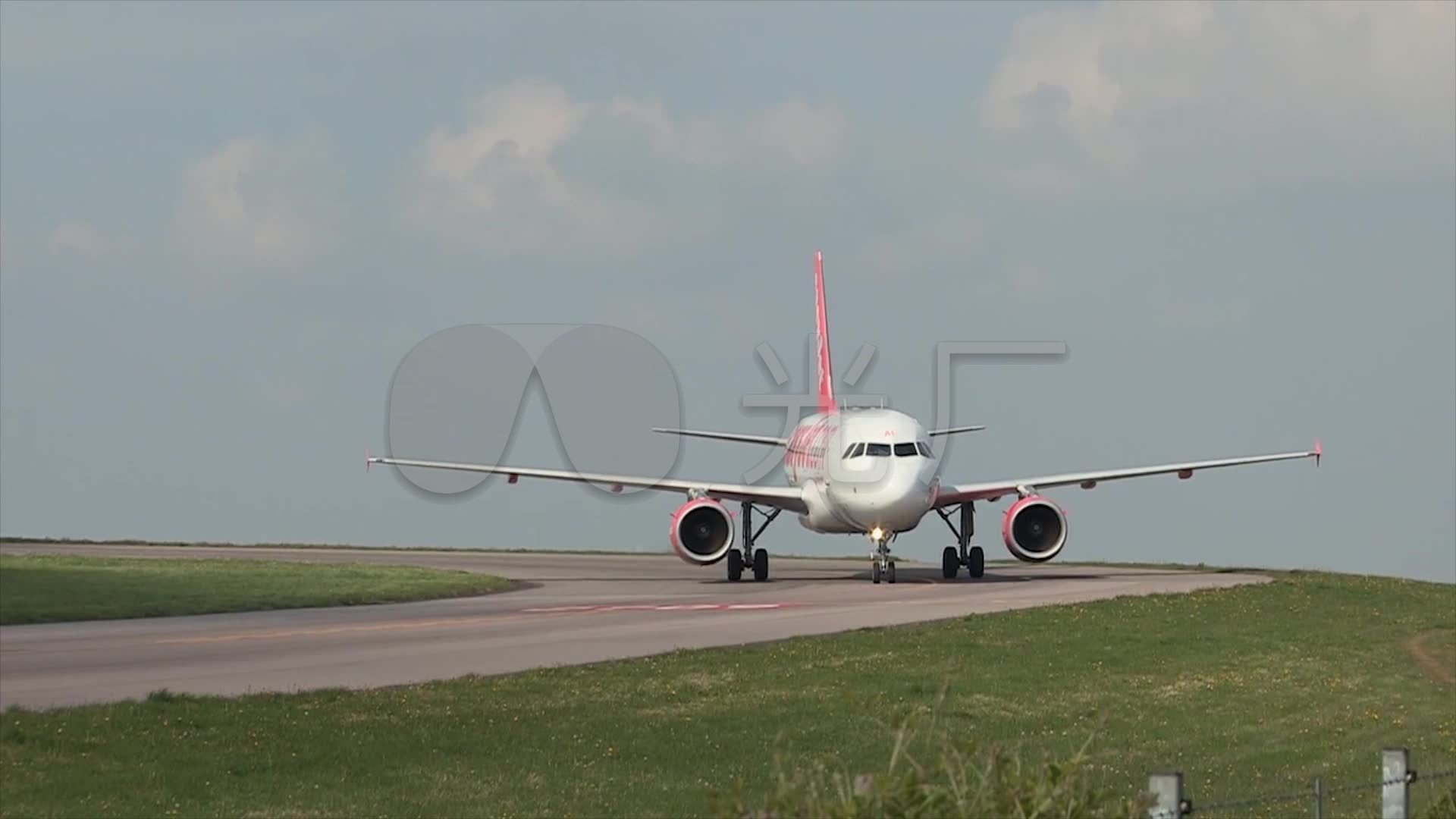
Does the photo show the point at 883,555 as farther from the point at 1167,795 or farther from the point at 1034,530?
the point at 1167,795

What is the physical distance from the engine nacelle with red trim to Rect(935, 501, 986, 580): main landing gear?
5.77 meters

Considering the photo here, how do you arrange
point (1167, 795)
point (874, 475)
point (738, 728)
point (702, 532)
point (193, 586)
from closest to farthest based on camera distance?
1. point (1167, 795)
2. point (738, 728)
3. point (193, 586)
4. point (874, 475)
5. point (702, 532)

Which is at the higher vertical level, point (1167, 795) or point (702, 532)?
point (702, 532)

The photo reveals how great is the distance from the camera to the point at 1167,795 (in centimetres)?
855

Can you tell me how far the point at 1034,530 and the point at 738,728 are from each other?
28672 millimetres

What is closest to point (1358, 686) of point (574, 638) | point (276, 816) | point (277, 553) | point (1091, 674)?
point (1091, 674)

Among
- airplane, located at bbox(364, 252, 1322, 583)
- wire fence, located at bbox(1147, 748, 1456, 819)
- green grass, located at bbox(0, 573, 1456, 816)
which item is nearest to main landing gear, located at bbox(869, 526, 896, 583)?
airplane, located at bbox(364, 252, 1322, 583)

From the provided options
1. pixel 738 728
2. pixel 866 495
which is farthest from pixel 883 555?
pixel 738 728

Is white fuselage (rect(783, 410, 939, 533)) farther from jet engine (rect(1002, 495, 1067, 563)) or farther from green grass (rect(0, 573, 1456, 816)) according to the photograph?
green grass (rect(0, 573, 1456, 816))

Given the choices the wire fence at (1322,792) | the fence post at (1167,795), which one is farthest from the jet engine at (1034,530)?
the fence post at (1167,795)

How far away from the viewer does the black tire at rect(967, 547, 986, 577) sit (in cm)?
5034

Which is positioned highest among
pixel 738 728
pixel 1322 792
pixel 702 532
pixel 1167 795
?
pixel 702 532

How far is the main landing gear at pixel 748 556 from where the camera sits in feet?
159

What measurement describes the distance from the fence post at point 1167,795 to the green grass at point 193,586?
27.5 metres
